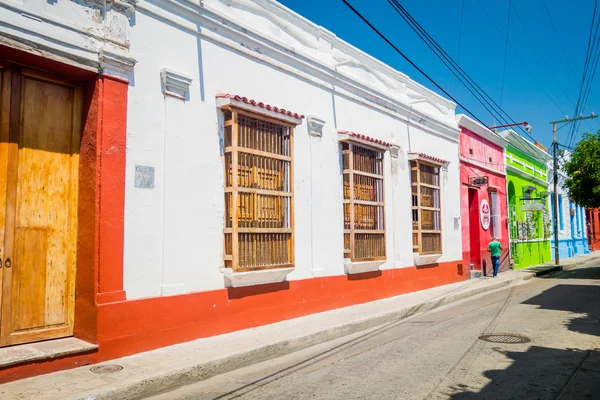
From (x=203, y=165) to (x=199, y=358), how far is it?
105 inches

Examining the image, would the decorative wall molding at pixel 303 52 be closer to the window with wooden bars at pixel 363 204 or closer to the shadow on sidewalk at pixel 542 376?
the window with wooden bars at pixel 363 204

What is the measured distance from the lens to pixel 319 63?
364 inches

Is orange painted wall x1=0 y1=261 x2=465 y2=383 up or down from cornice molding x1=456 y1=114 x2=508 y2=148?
down

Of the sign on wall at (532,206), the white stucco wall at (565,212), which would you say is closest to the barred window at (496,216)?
the sign on wall at (532,206)

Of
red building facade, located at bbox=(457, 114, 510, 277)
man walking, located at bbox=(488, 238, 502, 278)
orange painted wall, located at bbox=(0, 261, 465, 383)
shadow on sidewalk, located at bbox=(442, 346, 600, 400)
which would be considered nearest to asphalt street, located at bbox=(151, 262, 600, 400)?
shadow on sidewalk, located at bbox=(442, 346, 600, 400)

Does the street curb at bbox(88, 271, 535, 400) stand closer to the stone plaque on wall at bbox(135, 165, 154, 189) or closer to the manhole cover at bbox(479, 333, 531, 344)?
the manhole cover at bbox(479, 333, 531, 344)

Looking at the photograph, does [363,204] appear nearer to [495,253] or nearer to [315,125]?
[315,125]

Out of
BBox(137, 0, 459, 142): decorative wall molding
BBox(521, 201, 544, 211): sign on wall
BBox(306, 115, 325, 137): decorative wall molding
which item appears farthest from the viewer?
BBox(521, 201, 544, 211): sign on wall

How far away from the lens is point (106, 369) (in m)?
5.09

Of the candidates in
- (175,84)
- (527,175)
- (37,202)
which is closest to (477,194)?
(527,175)

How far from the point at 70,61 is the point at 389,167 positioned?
7.47m

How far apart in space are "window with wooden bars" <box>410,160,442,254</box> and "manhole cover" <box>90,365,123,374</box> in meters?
8.41

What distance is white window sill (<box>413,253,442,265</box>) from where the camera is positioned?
39.3 ft

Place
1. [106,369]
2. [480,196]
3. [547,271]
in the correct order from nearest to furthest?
[106,369] → [480,196] → [547,271]
